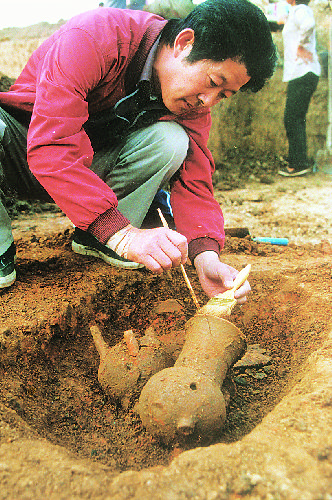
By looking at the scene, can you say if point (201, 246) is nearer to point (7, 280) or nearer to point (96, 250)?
point (96, 250)

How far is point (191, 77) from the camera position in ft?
A: 5.62

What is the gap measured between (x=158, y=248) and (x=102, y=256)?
908 millimetres

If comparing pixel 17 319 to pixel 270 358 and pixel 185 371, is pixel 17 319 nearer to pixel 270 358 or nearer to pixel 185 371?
pixel 185 371

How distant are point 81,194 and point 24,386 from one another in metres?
0.78

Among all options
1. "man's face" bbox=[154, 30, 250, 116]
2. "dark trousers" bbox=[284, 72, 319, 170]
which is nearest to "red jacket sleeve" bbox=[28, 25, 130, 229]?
"man's face" bbox=[154, 30, 250, 116]

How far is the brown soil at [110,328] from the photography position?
1441mm

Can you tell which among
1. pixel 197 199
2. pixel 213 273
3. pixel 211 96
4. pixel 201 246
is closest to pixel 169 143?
pixel 197 199

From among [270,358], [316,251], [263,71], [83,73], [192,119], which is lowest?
[316,251]

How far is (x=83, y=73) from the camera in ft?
5.49

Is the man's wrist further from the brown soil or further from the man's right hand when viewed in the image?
the man's right hand

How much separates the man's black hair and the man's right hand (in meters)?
0.75

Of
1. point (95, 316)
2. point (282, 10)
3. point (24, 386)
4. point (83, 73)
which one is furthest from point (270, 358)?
point (282, 10)

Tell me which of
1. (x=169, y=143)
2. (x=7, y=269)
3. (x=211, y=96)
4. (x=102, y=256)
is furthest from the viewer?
(x=102, y=256)

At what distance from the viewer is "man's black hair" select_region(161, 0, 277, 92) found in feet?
5.22
